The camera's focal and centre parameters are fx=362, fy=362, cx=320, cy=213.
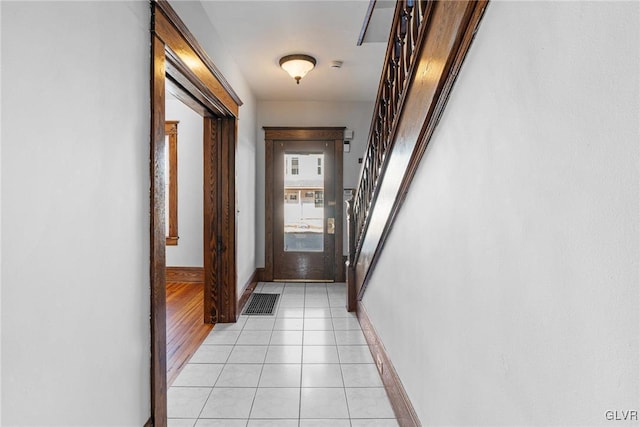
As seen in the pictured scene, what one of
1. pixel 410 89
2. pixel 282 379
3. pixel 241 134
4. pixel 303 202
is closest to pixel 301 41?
pixel 241 134

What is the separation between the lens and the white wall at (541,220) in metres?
0.57

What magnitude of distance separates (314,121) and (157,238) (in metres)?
3.75

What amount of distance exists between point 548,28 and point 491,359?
81cm

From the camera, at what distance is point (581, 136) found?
648 millimetres

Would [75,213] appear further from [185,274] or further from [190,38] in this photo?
[185,274]

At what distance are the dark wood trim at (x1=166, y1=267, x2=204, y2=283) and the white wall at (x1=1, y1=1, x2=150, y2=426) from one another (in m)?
3.70

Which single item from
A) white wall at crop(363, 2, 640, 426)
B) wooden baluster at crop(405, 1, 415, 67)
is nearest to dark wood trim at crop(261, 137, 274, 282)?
wooden baluster at crop(405, 1, 415, 67)

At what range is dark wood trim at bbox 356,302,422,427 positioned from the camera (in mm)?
1697

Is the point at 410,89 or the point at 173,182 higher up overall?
the point at 410,89

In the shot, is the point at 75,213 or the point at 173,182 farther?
the point at 173,182

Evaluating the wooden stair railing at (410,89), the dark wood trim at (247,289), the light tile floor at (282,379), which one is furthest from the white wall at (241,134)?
the wooden stair railing at (410,89)

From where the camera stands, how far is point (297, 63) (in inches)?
138

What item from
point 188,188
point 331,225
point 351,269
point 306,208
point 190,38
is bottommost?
point 351,269

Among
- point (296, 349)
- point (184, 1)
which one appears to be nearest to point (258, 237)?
point (296, 349)
